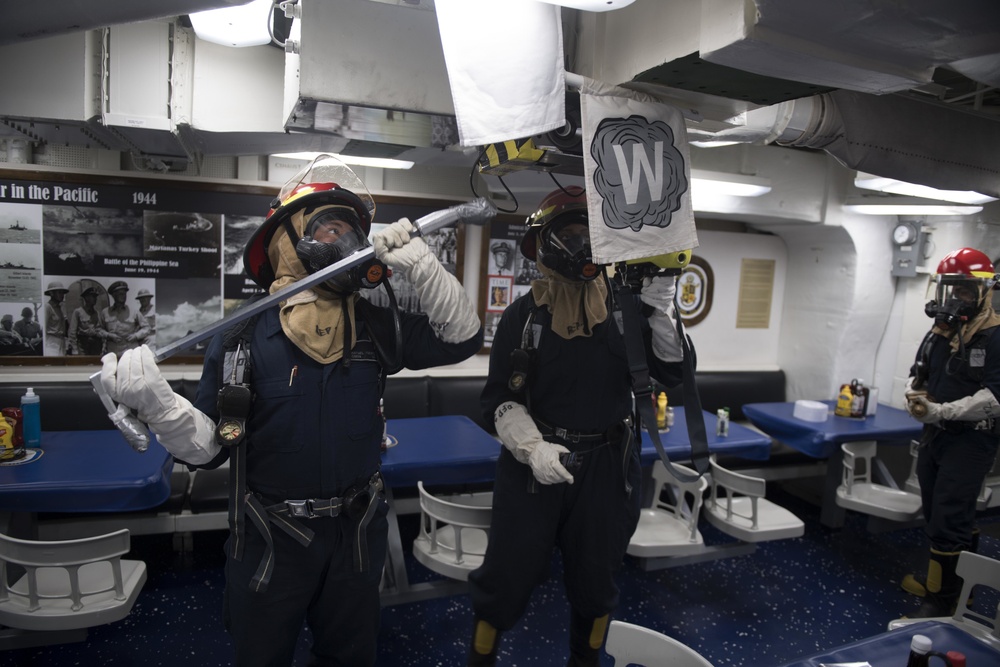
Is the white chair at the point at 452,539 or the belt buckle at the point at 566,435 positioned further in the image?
the white chair at the point at 452,539

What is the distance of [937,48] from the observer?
61.5 inches

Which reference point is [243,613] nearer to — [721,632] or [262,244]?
[262,244]

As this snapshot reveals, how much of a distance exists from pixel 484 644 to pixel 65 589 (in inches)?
74.0

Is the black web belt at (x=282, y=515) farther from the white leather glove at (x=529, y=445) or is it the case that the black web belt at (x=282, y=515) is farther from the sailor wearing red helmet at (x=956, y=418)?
the sailor wearing red helmet at (x=956, y=418)

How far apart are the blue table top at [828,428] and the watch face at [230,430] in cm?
397

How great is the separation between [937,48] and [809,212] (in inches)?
159

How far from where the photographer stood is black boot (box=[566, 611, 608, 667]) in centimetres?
264

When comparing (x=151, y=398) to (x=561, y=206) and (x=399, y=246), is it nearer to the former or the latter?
(x=399, y=246)

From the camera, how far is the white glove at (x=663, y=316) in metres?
2.53

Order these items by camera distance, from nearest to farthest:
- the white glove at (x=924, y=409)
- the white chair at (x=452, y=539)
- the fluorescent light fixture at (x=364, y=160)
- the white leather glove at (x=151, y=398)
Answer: the white leather glove at (x=151, y=398)
the white chair at (x=452, y=539)
the white glove at (x=924, y=409)
the fluorescent light fixture at (x=364, y=160)

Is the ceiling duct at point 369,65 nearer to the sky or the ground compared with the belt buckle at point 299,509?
nearer to the sky

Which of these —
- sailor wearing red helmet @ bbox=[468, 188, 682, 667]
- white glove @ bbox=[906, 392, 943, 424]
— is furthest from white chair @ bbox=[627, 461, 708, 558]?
white glove @ bbox=[906, 392, 943, 424]

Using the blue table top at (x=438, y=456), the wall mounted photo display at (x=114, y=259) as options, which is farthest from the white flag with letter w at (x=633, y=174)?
the wall mounted photo display at (x=114, y=259)

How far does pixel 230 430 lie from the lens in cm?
192
